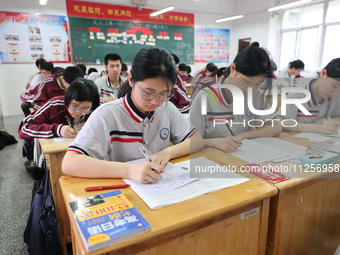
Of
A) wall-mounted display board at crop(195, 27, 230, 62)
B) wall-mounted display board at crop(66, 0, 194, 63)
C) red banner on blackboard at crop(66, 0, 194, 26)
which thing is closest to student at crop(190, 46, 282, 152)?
wall-mounted display board at crop(66, 0, 194, 63)

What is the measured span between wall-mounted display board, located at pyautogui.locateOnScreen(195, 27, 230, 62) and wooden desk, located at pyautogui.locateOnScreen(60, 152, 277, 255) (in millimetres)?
6829

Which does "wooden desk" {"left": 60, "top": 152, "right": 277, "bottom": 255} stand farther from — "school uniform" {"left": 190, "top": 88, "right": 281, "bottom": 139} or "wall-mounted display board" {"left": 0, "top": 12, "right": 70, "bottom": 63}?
"wall-mounted display board" {"left": 0, "top": 12, "right": 70, "bottom": 63}

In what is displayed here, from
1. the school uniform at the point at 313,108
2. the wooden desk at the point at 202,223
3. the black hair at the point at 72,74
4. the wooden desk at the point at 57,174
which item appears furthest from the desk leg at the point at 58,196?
the school uniform at the point at 313,108

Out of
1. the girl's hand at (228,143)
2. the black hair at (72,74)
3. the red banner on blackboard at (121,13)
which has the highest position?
the red banner on blackboard at (121,13)

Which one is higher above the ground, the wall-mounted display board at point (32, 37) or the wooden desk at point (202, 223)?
the wall-mounted display board at point (32, 37)

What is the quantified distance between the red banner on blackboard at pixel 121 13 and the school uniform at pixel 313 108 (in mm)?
5622

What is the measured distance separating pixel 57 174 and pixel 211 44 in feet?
22.5

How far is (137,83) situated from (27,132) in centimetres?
106

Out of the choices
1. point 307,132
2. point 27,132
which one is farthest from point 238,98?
point 27,132

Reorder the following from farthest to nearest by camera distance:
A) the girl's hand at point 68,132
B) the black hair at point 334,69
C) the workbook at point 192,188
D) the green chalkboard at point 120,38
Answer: the green chalkboard at point 120,38 → the girl's hand at point 68,132 → the black hair at point 334,69 → the workbook at point 192,188

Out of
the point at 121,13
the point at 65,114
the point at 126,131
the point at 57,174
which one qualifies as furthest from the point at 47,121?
the point at 121,13

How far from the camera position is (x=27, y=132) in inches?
64.4

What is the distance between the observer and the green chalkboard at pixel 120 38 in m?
5.57

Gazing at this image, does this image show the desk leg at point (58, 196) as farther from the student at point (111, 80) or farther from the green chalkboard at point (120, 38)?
the green chalkboard at point (120, 38)
